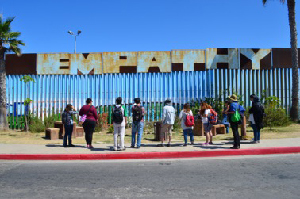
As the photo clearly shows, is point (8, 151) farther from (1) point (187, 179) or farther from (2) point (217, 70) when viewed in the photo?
(2) point (217, 70)

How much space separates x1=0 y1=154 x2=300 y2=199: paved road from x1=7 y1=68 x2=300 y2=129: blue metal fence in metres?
8.54

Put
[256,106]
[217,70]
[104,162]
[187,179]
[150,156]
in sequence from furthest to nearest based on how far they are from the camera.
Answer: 1. [217,70]
2. [256,106]
3. [150,156]
4. [104,162]
5. [187,179]

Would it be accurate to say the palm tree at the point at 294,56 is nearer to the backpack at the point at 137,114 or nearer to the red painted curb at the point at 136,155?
the red painted curb at the point at 136,155

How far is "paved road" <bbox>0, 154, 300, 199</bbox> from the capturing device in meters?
4.72

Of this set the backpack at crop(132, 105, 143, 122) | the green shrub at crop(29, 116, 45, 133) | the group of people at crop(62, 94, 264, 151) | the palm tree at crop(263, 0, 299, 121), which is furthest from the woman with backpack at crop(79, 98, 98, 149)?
the palm tree at crop(263, 0, 299, 121)

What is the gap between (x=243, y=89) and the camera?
16.4 meters

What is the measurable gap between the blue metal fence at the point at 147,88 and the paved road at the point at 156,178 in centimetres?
854

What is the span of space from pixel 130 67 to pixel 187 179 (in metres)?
11.6

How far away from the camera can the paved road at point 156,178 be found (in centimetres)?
472

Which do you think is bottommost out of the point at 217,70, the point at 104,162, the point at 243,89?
the point at 104,162

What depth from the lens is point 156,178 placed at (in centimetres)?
577

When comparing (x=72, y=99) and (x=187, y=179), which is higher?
(x=72, y=99)

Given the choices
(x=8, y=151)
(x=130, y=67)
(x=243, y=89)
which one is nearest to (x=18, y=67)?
(x=130, y=67)

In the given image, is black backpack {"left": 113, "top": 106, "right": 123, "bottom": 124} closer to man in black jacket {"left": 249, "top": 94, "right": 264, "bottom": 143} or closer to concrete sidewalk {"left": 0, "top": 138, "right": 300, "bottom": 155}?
concrete sidewalk {"left": 0, "top": 138, "right": 300, "bottom": 155}
